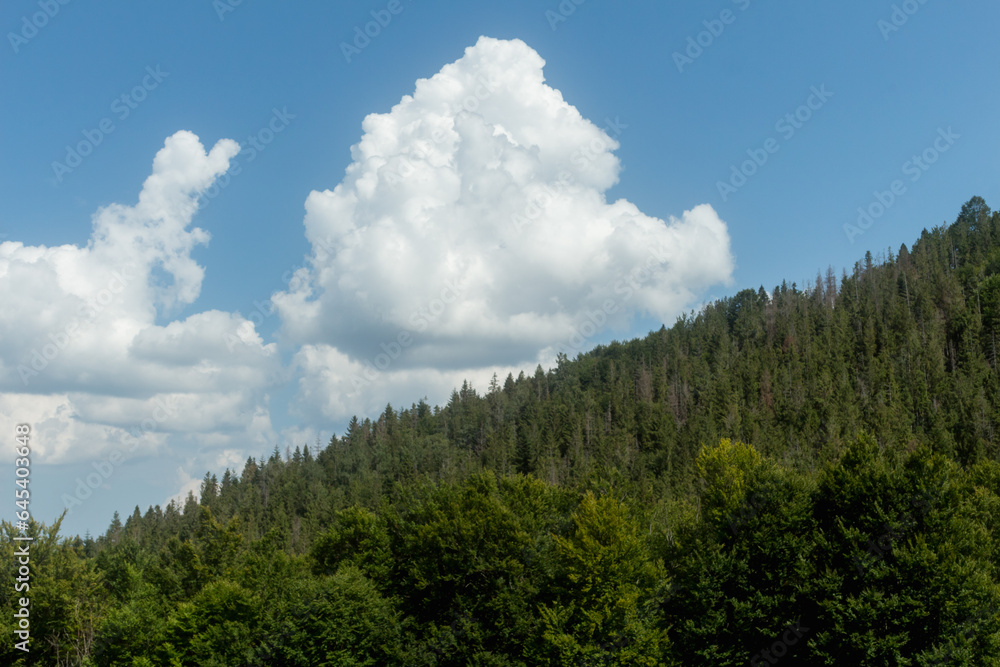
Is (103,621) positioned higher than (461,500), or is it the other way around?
(461,500)

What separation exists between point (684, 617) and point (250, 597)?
3214 centimetres

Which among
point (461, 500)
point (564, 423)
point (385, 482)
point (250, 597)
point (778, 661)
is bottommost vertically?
point (778, 661)

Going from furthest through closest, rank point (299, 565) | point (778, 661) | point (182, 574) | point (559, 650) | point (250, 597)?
1. point (182, 574)
2. point (299, 565)
3. point (250, 597)
4. point (559, 650)
5. point (778, 661)

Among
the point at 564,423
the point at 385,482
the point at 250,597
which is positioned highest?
the point at 564,423

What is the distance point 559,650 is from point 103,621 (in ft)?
121

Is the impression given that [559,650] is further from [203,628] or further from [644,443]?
[644,443]

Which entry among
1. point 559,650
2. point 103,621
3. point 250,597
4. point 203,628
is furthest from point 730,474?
point 103,621

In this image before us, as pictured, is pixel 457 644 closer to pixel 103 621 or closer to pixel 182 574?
pixel 103 621

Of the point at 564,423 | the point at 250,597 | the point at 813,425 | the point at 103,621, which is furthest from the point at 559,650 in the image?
the point at 564,423

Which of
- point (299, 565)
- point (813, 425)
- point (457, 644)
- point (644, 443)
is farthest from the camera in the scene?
point (644, 443)

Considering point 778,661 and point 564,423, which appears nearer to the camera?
point 778,661

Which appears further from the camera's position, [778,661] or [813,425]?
[813,425]

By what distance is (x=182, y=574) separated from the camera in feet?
227

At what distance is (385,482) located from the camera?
164 meters
